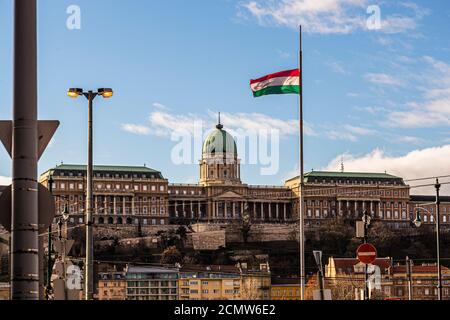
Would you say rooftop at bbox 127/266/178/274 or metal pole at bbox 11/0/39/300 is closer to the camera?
metal pole at bbox 11/0/39/300

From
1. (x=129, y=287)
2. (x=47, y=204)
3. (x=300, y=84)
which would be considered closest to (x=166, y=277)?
(x=129, y=287)

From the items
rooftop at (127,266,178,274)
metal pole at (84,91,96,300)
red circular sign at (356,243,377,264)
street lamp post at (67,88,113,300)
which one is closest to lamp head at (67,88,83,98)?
street lamp post at (67,88,113,300)

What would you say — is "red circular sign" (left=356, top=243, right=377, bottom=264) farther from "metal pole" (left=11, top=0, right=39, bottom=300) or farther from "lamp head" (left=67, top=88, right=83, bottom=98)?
"metal pole" (left=11, top=0, right=39, bottom=300)

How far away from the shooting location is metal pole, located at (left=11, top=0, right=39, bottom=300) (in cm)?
1415

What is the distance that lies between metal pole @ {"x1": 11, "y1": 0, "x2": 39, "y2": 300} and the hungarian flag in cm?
2658

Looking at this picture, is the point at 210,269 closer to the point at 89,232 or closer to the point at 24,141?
the point at 89,232

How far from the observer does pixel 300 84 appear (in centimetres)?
4006

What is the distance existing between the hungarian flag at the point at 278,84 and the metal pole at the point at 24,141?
87.2 feet

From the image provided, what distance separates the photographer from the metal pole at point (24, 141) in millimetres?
14148

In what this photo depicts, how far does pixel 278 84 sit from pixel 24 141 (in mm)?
27260

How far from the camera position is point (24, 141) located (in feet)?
47.2

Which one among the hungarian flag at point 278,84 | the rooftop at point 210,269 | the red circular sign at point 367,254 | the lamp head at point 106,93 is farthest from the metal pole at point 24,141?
the rooftop at point 210,269
